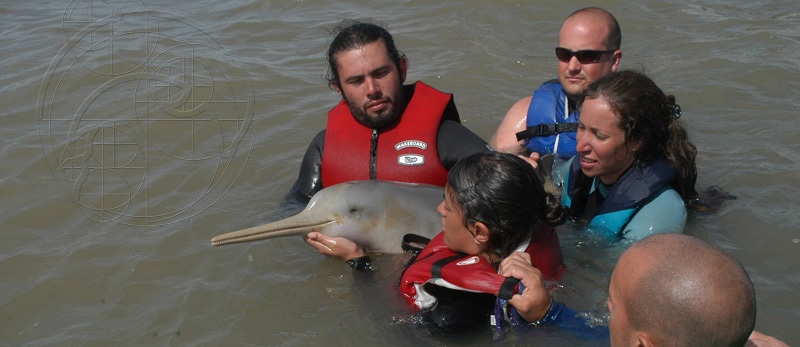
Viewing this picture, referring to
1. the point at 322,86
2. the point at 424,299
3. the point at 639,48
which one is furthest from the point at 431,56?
the point at 424,299

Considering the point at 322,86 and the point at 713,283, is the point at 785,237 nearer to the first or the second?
the point at 713,283

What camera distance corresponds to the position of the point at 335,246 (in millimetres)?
4957

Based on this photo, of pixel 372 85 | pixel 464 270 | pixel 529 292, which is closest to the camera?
pixel 529 292

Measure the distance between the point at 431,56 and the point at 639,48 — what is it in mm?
2310

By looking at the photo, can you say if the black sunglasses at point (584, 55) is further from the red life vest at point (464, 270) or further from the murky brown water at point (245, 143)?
the red life vest at point (464, 270)

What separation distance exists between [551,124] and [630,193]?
1.36 m

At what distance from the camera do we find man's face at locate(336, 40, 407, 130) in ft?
17.6

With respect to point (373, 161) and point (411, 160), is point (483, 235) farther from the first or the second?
point (373, 161)

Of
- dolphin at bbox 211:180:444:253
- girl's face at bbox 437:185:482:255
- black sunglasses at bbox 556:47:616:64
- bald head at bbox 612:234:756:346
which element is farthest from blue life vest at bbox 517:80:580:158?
bald head at bbox 612:234:756:346

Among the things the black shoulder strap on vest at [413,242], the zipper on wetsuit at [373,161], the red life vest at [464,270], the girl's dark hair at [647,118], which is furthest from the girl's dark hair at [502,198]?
the zipper on wetsuit at [373,161]

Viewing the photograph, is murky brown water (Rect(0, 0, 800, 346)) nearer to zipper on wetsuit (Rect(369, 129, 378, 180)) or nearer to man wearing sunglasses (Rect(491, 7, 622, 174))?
zipper on wetsuit (Rect(369, 129, 378, 180))

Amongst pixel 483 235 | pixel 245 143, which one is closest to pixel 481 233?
pixel 483 235

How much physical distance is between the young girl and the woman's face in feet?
2.66

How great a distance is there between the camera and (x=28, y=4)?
11422mm
